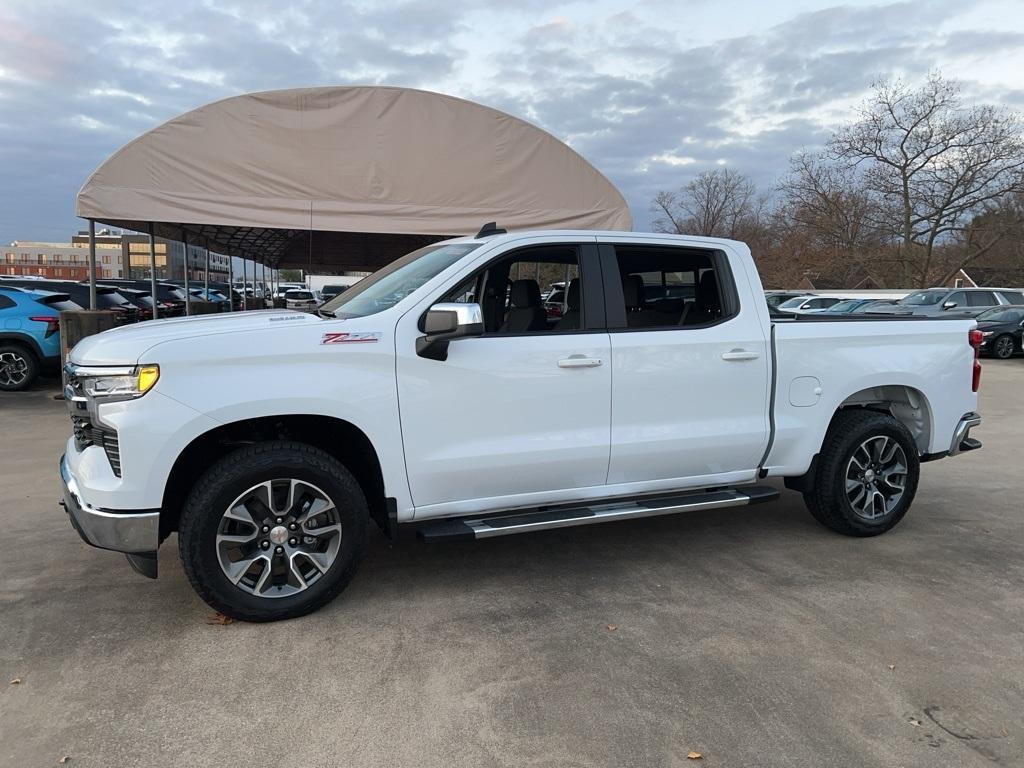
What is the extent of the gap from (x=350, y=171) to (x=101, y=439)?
8.96 m

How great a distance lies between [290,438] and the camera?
4039 mm

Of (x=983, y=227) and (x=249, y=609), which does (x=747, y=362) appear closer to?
(x=249, y=609)

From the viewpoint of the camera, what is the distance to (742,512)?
5.83m

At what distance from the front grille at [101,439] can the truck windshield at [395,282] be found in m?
1.28

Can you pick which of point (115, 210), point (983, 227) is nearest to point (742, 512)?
point (115, 210)

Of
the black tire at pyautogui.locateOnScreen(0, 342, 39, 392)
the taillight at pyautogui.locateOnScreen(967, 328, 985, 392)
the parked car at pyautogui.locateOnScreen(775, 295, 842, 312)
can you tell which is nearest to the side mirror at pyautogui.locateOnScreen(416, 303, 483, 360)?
the taillight at pyautogui.locateOnScreen(967, 328, 985, 392)

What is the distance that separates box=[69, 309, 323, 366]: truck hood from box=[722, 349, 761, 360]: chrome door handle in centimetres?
238

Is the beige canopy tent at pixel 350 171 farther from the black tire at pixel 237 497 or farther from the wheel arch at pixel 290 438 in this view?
the black tire at pixel 237 497

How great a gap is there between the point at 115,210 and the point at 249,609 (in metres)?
9.19

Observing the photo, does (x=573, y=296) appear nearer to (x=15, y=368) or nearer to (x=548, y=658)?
(x=548, y=658)

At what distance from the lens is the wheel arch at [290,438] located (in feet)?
12.1

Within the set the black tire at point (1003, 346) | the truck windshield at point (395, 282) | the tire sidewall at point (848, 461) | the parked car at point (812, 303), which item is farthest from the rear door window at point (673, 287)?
the parked car at point (812, 303)

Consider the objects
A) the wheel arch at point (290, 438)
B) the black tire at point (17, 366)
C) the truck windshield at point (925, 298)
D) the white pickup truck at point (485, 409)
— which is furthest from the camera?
the truck windshield at point (925, 298)

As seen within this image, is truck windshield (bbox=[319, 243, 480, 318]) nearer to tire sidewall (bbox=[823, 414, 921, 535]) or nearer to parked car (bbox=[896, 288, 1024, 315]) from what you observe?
tire sidewall (bbox=[823, 414, 921, 535])
